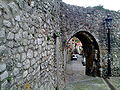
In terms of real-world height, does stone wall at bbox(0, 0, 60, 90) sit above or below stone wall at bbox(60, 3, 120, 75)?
below

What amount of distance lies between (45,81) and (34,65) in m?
0.88

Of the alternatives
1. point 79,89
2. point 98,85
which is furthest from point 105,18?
point 79,89

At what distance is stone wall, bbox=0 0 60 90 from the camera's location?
177 cm

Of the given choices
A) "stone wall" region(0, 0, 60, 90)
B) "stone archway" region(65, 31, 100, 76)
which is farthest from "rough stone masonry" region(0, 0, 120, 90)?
"stone archway" region(65, 31, 100, 76)

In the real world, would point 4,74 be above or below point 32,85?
above

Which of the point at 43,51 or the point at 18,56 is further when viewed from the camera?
the point at 43,51

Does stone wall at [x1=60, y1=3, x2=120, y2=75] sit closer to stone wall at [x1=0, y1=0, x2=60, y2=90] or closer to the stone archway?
the stone archway

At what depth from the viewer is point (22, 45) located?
2.28 meters

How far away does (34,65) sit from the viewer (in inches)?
112

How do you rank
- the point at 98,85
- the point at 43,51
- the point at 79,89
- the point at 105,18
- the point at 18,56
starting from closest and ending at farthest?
the point at 18,56 → the point at 43,51 → the point at 79,89 → the point at 98,85 → the point at 105,18

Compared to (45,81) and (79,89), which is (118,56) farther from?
(45,81)

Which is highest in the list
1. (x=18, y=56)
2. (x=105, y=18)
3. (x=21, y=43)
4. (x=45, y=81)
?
(x=105, y=18)

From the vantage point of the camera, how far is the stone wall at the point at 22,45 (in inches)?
69.9

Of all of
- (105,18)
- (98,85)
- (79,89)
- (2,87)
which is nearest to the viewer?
(2,87)
